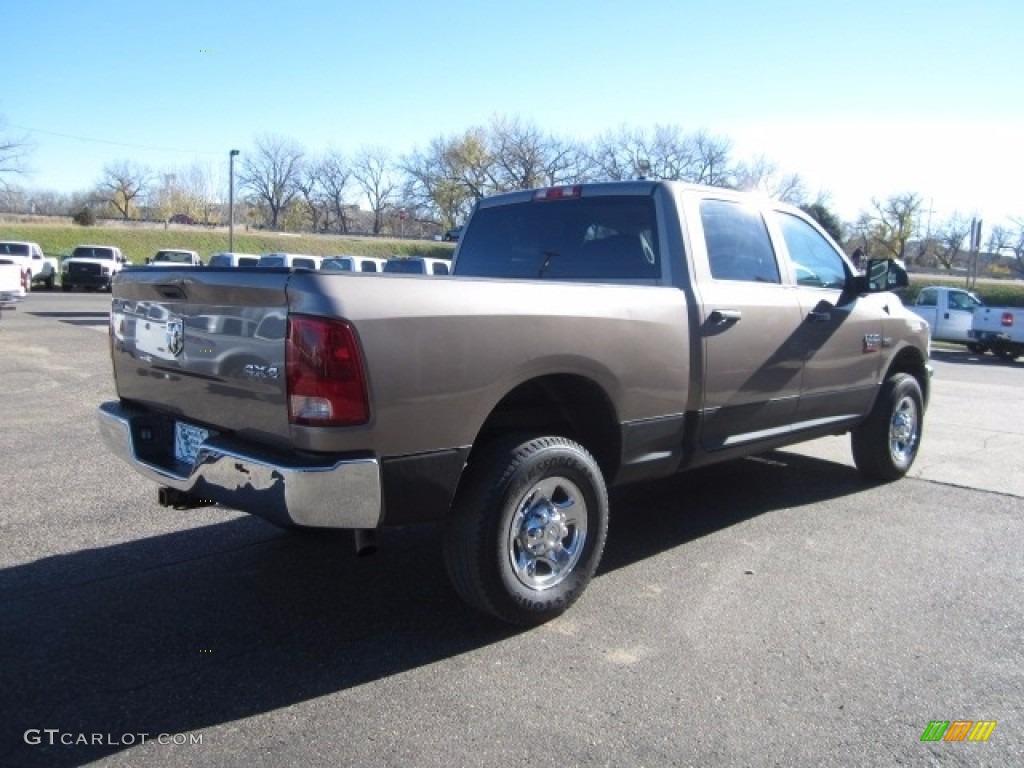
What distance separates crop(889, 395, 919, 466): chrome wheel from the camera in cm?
609

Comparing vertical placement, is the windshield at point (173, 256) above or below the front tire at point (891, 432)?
above

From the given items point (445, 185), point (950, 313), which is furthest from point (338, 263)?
point (445, 185)

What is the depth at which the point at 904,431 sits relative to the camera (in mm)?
6219

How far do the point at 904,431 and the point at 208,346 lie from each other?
5.16m

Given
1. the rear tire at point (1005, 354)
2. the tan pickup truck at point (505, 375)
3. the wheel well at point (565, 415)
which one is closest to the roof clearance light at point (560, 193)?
the tan pickup truck at point (505, 375)

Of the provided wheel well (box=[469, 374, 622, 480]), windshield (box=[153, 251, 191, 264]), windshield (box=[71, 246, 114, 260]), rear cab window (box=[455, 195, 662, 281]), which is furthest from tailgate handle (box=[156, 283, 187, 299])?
windshield (box=[71, 246, 114, 260])

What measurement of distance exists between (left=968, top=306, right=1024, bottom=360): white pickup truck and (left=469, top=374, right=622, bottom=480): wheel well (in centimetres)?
1908

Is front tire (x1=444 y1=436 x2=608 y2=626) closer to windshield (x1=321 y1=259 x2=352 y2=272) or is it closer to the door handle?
the door handle

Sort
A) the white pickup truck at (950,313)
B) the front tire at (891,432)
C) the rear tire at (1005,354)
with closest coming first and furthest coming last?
the front tire at (891,432) → the rear tire at (1005,354) → the white pickup truck at (950,313)

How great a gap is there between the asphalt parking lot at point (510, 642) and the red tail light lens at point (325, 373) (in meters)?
→ 1.03

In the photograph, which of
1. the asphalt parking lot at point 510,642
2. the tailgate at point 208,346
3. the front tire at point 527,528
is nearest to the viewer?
the asphalt parking lot at point 510,642

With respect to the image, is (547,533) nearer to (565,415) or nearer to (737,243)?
(565,415)

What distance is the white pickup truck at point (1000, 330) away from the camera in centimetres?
1934

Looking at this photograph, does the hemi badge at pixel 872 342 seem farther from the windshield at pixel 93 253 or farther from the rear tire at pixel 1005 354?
the windshield at pixel 93 253
